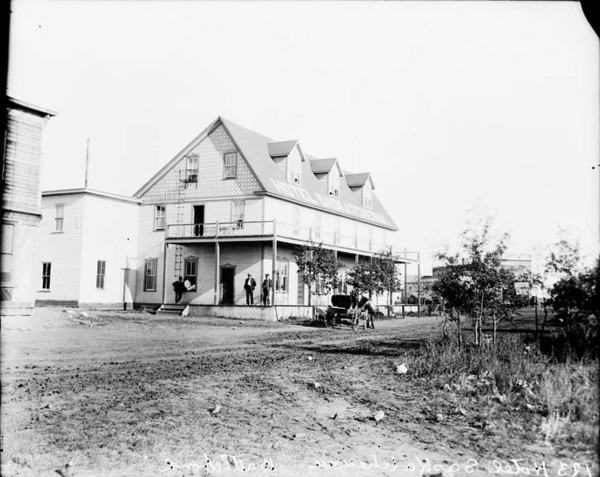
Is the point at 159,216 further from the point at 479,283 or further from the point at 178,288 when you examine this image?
the point at 479,283

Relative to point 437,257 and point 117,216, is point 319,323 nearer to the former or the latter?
point 437,257

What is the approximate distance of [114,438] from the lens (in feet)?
19.1

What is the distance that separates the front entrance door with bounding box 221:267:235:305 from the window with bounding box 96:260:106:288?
269 inches

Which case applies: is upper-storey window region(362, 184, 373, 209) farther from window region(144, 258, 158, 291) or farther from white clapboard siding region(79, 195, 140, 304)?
white clapboard siding region(79, 195, 140, 304)

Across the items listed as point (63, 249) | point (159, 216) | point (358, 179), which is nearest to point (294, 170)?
point (159, 216)

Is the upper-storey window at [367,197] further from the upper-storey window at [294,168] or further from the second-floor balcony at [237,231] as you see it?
the second-floor balcony at [237,231]

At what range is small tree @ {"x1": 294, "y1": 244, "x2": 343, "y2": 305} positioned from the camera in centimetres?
2567

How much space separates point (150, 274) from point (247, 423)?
85.8 ft

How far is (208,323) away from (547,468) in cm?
1828

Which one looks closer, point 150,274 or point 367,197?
point 150,274

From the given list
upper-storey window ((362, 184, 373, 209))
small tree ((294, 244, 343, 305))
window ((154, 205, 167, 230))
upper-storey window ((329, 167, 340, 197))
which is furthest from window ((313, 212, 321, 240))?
window ((154, 205, 167, 230))

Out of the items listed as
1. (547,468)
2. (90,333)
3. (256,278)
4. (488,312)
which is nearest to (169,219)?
(256,278)

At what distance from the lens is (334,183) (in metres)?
37.3

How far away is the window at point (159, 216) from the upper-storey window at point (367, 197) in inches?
644
